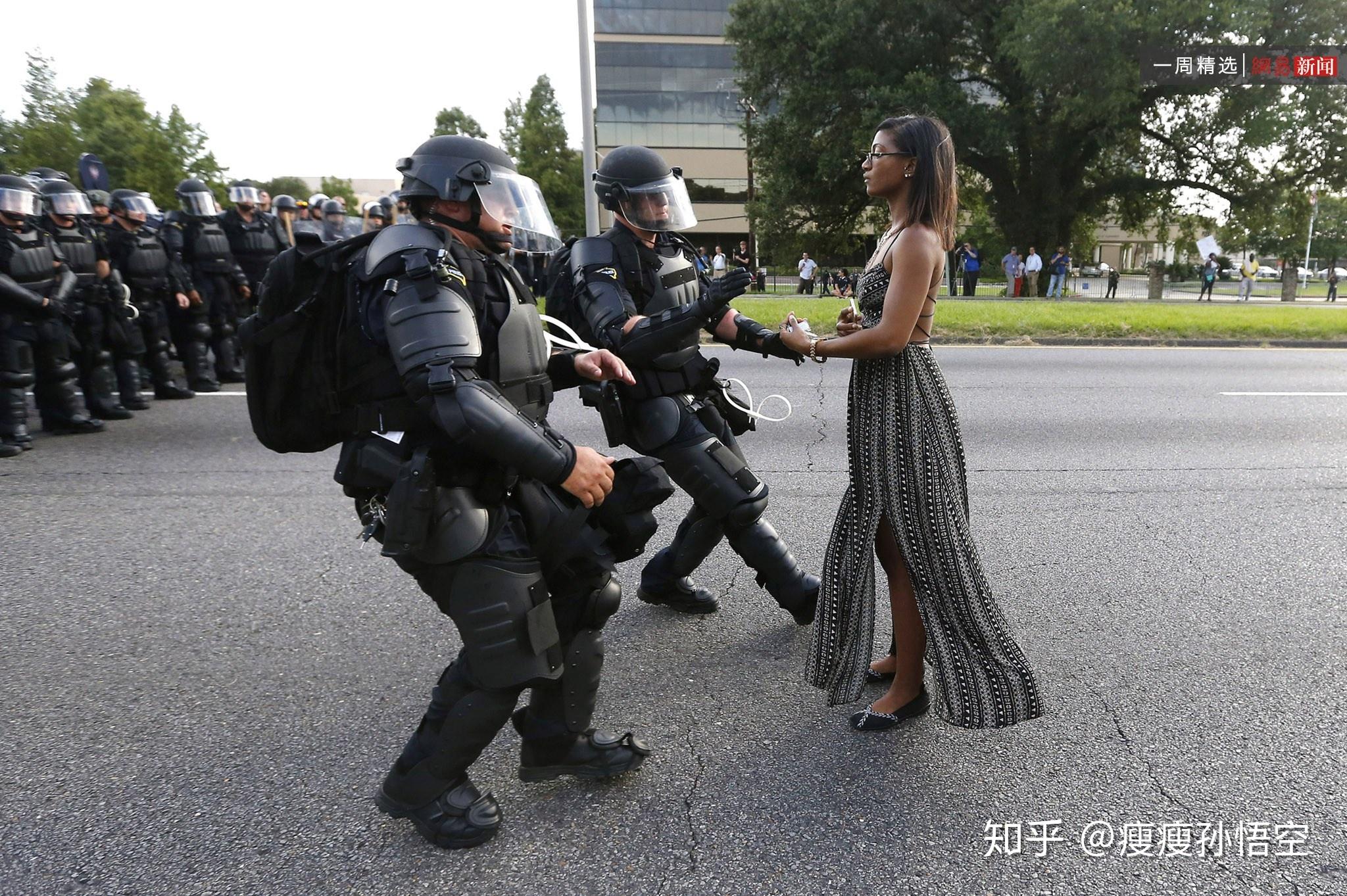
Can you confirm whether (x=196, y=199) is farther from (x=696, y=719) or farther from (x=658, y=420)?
(x=696, y=719)

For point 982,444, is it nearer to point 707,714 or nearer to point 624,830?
point 707,714

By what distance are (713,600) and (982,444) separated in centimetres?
369

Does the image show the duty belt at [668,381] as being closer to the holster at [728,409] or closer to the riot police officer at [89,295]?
the holster at [728,409]

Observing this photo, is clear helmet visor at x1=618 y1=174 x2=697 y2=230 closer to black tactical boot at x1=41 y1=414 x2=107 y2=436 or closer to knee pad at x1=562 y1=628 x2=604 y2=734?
knee pad at x1=562 y1=628 x2=604 y2=734

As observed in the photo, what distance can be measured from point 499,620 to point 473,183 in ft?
3.59

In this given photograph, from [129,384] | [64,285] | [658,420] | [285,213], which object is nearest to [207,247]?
[129,384]

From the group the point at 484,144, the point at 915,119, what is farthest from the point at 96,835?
the point at 915,119

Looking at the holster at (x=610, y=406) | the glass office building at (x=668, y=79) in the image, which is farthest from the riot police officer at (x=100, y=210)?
the glass office building at (x=668, y=79)

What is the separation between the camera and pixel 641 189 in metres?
3.31

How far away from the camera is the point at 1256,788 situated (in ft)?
8.10

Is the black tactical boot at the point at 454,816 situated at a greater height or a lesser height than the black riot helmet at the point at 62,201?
lesser

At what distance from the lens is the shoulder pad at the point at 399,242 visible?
2.14m

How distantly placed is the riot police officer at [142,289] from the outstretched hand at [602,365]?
6.98 m

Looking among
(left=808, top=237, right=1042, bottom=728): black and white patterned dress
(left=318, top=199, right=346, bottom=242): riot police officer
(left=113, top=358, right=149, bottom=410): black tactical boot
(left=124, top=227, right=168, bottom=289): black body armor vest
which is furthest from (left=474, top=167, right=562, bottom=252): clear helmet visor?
(left=318, top=199, right=346, bottom=242): riot police officer
